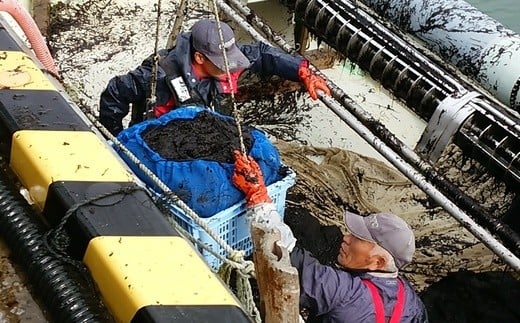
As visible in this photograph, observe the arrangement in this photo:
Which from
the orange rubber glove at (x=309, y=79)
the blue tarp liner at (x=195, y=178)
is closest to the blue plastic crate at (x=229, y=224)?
the blue tarp liner at (x=195, y=178)

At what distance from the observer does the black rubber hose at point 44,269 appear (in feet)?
6.21

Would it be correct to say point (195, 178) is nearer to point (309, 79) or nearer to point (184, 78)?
point (184, 78)

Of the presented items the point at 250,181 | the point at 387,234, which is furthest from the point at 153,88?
the point at 387,234

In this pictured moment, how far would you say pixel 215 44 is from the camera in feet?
12.4

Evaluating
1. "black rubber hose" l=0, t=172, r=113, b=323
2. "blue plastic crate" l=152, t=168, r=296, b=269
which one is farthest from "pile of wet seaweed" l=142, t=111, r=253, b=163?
"black rubber hose" l=0, t=172, r=113, b=323

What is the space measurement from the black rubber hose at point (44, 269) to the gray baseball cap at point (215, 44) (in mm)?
1771

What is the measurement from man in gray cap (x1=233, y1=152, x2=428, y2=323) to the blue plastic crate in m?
0.13

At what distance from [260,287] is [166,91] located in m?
2.11

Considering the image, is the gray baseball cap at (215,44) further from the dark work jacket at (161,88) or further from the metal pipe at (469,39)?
the metal pipe at (469,39)

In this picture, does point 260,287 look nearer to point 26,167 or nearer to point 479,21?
point 26,167

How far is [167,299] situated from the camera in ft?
5.93

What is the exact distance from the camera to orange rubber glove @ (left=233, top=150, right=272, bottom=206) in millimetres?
2963

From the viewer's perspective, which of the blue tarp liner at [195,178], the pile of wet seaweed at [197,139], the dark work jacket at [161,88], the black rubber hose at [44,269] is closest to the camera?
the black rubber hose at [44,269]

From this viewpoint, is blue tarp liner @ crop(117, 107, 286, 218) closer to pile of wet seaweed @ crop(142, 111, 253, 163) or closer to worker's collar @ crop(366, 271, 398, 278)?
pile of wet seaweed @ crop(142, 111, 253, 163)
